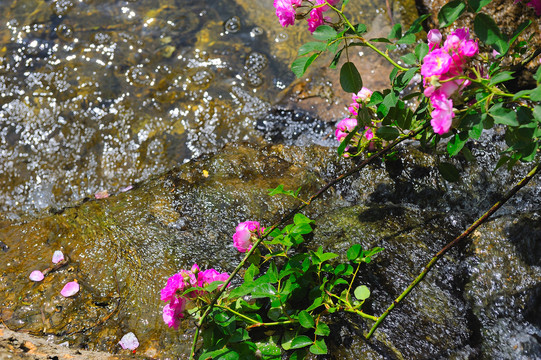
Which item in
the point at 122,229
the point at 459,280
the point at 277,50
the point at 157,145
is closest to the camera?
the point at 459,280

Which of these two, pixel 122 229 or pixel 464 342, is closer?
pixel 464 342

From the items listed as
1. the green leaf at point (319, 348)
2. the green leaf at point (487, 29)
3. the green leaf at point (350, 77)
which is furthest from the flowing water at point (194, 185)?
the green leaf at point (487, 29)

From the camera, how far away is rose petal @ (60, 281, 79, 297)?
1.90 metres

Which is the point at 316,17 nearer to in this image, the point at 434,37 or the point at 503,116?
the point at 434,37

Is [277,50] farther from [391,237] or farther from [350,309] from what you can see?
[350,309]

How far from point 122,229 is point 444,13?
1733 millimetres

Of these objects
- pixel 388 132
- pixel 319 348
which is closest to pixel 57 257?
pixel 319 348

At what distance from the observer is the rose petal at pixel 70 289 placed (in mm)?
1900

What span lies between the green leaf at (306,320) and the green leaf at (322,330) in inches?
1.0

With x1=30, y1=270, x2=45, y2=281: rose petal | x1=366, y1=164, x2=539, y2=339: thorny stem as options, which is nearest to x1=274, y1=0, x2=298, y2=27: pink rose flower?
x1=366, y1=164, x2=539, y2=339: thorny stem

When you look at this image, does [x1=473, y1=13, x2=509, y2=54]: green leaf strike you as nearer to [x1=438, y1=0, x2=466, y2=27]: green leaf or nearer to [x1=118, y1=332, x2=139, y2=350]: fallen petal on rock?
[x1=438, y1=0, x2=466, y2=27]: green leaf

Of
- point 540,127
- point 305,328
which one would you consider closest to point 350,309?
point 305,328

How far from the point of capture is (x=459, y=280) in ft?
5.87

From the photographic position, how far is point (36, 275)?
78.3 inches
